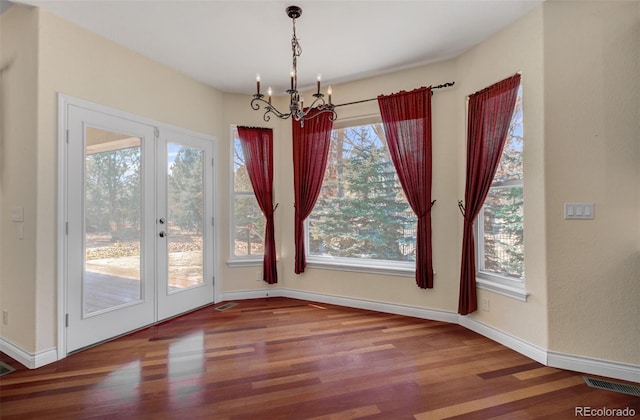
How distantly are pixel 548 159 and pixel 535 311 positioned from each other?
1.22 m

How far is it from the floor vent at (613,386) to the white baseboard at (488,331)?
0.10 metres

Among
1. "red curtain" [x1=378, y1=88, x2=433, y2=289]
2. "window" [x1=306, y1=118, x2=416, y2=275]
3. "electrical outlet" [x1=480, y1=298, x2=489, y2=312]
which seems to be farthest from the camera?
"window" [x1=306, y1=118, x2=416, y2=275]

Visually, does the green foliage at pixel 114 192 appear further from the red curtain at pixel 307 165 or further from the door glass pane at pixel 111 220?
the red curtain at pixel 307 165

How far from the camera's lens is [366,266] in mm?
3699

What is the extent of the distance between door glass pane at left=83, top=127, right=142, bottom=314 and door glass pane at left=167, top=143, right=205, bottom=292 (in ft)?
1.26

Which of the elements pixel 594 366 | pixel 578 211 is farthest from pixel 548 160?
pixel 594 366

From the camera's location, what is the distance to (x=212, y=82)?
3799mm

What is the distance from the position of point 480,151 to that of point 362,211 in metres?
1.47

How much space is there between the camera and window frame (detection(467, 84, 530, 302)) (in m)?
2.63

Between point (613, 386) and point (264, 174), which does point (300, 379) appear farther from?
point (264, 174)

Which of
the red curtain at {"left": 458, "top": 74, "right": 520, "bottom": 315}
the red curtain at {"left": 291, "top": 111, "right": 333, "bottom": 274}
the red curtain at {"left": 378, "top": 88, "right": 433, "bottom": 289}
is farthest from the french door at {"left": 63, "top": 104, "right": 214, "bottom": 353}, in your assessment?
the red curtain at {"left": 458, "top": 74, "right": 520, "bottom": 315}

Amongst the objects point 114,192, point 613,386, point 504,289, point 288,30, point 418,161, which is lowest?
point 613,386

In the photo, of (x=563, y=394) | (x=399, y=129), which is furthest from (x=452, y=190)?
(x=563, y=394)

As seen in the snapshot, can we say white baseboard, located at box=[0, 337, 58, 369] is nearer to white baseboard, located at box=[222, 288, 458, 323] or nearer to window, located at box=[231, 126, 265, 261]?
white baseboard, located at box=[222, 288, 458, 323]
